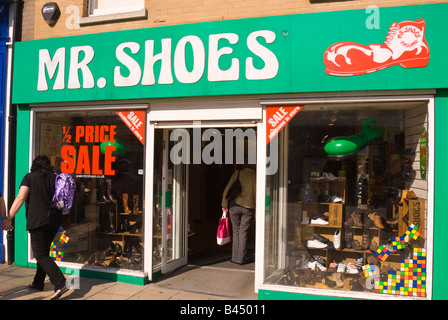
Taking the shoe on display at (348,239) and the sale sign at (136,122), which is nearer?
the shoe on display at (348,239)

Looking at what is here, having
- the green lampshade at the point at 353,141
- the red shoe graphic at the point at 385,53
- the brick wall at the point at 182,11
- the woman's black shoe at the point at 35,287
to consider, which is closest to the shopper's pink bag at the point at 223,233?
the green lampshade at the point at 353,141

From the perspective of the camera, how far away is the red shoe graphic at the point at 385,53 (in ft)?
15.3

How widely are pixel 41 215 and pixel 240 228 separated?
3.33 meters

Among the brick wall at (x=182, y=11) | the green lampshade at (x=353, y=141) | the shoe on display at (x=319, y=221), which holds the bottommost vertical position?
the shoe on display at (x=319, y=221)

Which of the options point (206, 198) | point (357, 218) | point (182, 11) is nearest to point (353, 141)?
point (357, 218)

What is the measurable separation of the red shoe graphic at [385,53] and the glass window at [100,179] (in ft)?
9.63

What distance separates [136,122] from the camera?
19.5ft

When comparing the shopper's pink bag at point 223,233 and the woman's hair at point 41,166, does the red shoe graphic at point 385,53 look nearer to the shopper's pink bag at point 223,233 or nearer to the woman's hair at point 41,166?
the shopper's pink bag at point 223,233

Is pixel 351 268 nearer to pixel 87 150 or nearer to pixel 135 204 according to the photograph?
pixel 135 204

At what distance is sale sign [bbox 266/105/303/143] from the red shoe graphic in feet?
2.25

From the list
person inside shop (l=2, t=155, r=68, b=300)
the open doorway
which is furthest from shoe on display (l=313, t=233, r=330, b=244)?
person inside shop (l=2, t=155, r=68, b=300)

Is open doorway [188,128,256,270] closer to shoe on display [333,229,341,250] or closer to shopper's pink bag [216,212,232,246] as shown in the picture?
shopper's pink bag [216,212,232,246]

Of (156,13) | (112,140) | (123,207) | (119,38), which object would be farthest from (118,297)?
(156,13)

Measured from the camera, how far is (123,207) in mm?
6234
